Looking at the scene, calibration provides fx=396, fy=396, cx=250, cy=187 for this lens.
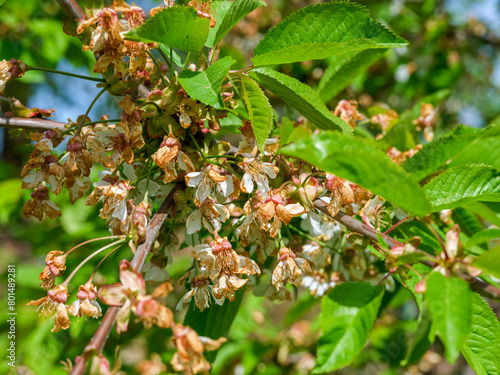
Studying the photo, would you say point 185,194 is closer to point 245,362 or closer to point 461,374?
point 245,362

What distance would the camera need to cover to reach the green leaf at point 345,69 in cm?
155

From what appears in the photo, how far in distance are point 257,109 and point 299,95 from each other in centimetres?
12

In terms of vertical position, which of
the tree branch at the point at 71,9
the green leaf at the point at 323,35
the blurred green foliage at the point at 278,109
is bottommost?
the blurred green foliage at the point at 278,109

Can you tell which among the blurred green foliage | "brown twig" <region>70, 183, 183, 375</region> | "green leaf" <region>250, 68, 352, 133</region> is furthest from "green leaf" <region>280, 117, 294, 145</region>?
the blurred green foliage

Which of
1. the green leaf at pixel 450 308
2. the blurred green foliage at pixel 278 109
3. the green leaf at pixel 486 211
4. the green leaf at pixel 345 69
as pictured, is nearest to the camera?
the green leaf at pixel 450 308

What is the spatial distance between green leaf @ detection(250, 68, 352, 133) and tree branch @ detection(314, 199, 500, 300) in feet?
0.68

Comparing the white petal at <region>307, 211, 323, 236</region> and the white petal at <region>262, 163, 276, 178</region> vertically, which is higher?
the white petal at <region>262, 163, 276, 178</region>

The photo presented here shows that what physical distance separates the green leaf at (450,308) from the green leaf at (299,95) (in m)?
0.44

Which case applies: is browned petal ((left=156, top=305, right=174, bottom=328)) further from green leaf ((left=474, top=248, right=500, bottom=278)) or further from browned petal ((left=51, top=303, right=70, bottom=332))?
green leaf ((left=474, top=248, right=500, bottom=278))

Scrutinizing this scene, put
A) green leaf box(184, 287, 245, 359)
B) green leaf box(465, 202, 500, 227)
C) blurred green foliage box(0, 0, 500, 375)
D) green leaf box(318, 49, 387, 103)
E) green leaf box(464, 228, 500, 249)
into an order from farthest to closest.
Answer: blurred green foliage box(0, 0, 500, 375) < green leaf box(318, 49, 387, 103) < green leaf box(184, 287, 245, 359) < green leaf box(465, 202, 500, 227) < green leaf box(464, 228, 500, 249)

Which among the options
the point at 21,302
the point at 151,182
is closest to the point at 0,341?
the point at 21,302

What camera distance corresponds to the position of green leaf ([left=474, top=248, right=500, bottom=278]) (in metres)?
0.69

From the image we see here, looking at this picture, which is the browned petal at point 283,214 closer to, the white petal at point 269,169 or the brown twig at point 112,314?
the white petal at point 269,169

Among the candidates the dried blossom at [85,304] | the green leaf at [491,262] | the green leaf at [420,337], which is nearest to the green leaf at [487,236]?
the green leaf at [491,262]
